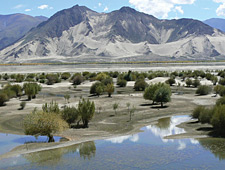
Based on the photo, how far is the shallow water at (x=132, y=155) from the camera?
780 inches

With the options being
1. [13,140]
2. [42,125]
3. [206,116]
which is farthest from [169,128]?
[13,140]

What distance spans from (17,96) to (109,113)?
Answer: 21.3 metres

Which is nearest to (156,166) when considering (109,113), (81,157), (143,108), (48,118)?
(81,157)

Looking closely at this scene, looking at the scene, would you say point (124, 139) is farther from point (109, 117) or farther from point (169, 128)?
point (109, 117)

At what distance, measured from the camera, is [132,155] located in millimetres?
21656

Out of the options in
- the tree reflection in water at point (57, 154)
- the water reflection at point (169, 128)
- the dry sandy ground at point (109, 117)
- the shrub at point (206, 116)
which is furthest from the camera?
the shrub at point (206, 116)

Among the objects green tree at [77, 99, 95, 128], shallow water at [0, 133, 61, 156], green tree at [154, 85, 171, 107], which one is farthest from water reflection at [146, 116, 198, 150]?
shallow water at [0, 133, 61, 156]

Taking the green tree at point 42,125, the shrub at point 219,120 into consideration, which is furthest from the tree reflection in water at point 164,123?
the green tree at point 42,125

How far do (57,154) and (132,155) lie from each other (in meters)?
4.96

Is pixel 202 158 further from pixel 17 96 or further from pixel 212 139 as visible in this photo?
pixel 17 96

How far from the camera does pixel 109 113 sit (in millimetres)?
37625

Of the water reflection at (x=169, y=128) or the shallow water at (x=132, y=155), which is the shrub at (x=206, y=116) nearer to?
the water reflection at (x=169, y=128)

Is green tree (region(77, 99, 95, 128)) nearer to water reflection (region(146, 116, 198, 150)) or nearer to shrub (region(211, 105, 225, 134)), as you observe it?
water reflection (region(146, 116, 198, 150))

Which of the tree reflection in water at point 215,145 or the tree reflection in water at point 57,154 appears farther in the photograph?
the tree reflection in water at point 215,145
